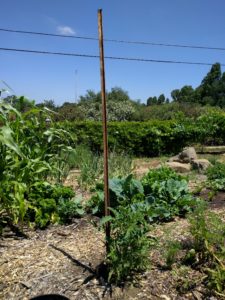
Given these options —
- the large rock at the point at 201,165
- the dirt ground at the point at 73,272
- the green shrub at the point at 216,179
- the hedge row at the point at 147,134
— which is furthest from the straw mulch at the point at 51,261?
A: the hedge row at the point at 147,134

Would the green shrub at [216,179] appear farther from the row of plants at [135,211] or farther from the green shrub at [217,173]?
the row of plants at [135,211]

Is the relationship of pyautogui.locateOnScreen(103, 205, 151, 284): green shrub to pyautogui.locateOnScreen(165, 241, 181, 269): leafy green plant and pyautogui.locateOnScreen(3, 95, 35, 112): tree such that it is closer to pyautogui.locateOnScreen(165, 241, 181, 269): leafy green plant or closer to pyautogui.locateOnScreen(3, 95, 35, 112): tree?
pyautogui.locateOnScreen(165, 241, 181, 269): leafy green plant

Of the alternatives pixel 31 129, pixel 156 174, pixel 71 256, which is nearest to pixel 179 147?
pixel 156 174

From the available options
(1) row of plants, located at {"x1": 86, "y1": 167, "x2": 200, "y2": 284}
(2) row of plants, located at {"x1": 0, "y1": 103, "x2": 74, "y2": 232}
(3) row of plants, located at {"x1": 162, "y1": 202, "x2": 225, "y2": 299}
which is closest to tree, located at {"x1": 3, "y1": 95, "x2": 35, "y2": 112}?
(2) row of plants, located at {"x1": 0, "y1": 103, "x2": 74, "y2": 232}

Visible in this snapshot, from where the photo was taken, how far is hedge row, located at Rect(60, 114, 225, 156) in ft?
35.9

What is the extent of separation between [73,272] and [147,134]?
8.80 m

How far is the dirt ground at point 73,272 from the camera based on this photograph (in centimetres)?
231

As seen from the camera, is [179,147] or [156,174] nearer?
[156,174]

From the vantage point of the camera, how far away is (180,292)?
2318 millimetres

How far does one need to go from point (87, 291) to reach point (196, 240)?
38.5 inches

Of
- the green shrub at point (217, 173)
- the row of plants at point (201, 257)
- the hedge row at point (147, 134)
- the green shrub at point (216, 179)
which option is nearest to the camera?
the row of plants at point (201, 257)

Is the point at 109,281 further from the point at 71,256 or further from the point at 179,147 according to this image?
the point at 179,147

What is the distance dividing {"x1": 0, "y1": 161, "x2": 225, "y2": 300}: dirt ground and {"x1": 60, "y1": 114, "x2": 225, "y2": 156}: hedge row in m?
7.52

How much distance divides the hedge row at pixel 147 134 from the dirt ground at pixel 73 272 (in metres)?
7.52
